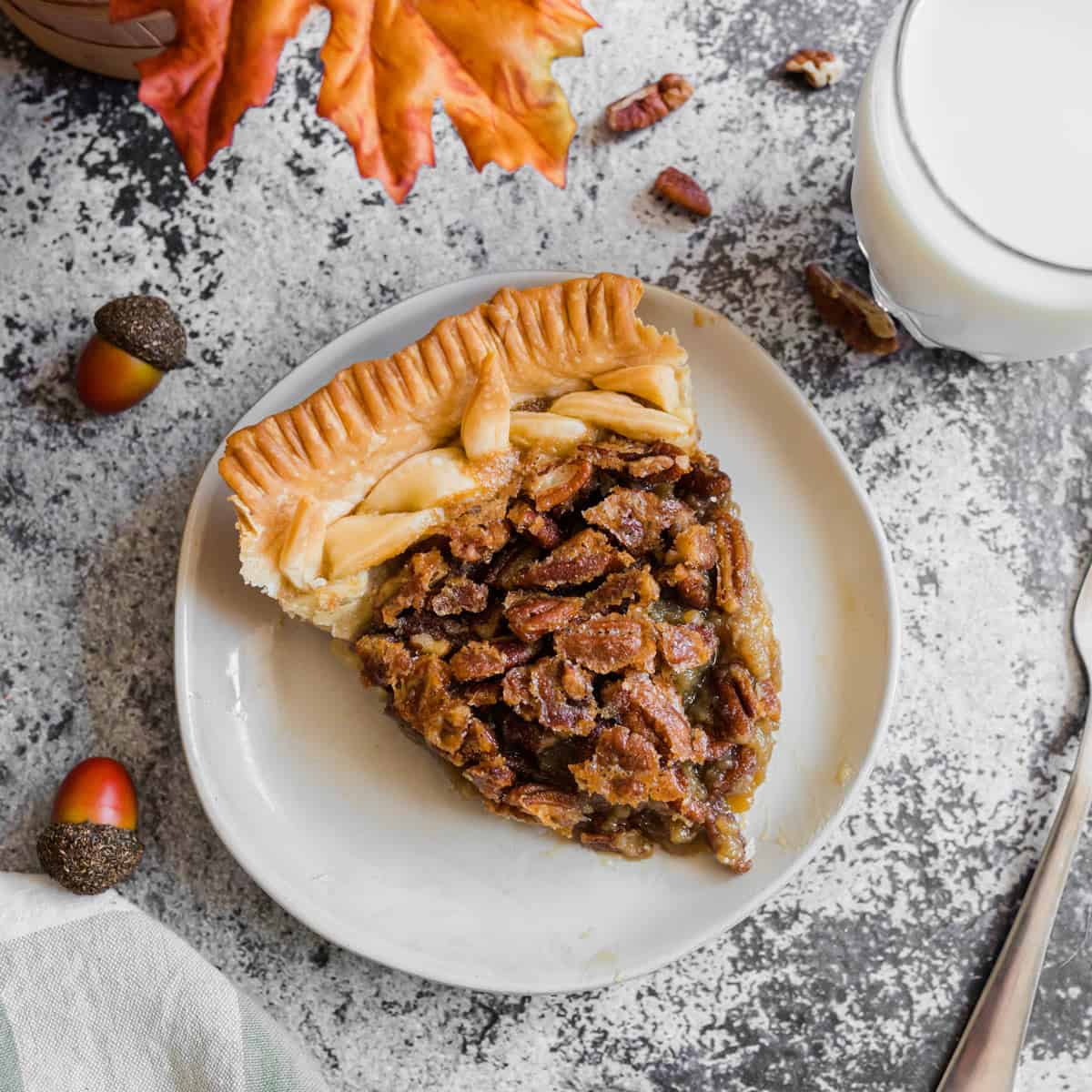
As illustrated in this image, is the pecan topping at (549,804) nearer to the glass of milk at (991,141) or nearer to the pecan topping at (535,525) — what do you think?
the pecan topping at (535,525)

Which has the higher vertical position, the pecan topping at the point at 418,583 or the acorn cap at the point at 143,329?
the acorn cap at the point at 143,329

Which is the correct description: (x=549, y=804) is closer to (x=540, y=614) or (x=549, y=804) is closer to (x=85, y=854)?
(x=540, y=614)

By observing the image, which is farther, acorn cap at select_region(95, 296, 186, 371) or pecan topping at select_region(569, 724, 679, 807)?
acorn cap at select_region(95, 296, 186, 371)

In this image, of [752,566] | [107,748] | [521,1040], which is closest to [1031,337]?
[752,566]

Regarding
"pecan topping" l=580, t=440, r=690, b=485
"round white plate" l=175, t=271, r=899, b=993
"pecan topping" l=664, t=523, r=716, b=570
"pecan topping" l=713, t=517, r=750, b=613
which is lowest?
"round white plate" l=175, t=271, r=899, b=993

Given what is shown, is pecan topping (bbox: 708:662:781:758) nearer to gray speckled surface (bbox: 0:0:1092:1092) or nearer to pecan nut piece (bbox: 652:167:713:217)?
gray speckled surface (bbox: 0:0:1092:1092)

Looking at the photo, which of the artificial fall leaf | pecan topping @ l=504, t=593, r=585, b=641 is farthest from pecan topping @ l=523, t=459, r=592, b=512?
the artificial fall leaf

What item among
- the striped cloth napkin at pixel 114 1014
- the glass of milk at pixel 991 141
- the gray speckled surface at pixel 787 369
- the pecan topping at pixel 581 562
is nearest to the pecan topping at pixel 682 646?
the pecan topping at pixel 581 562
